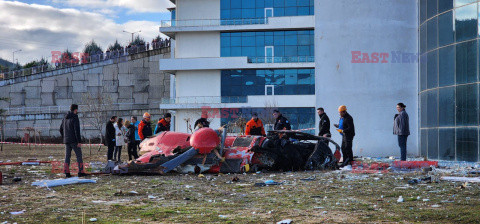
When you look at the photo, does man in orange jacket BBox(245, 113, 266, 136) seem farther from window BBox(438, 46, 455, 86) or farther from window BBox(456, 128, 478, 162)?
window BBox(438, 46, 455, 86)

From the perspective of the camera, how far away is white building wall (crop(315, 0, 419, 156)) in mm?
26469

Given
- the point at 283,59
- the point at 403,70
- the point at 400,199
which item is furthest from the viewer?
the point at 283,59

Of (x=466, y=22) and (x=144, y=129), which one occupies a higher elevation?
(x=466, y=22)

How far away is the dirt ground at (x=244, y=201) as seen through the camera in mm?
7734

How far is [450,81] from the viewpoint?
2127cm

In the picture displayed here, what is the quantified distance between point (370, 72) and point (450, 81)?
220 inches

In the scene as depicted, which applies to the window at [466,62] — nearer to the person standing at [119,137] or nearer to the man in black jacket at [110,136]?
the person standing at [119,137]

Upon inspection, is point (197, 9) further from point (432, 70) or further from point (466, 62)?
point (466, 62)

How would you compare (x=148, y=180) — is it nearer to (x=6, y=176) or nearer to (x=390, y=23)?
(x=6, y=176)

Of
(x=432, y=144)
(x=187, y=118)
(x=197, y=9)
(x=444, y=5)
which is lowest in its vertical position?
(x=432, y=144)

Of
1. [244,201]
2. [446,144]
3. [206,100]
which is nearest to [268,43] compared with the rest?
[206,100]

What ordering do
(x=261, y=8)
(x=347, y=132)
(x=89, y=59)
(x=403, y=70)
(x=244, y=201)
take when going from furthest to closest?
(x=89, y=59) < (x=261, y=8) < (x=403, y=70) < (x=347, y=132) < (x=244, y=201)

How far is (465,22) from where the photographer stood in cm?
2050

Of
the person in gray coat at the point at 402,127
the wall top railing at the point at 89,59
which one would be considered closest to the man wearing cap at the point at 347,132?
the person in gray coat at the point at 402,127
